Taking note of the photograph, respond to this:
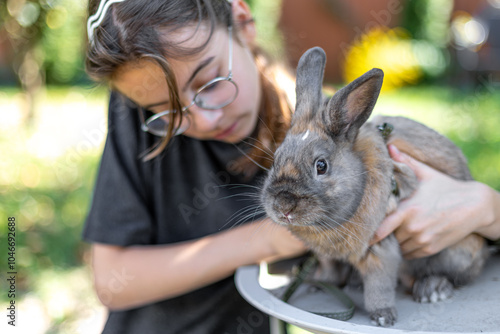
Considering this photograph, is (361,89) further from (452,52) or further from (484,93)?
(452,52)

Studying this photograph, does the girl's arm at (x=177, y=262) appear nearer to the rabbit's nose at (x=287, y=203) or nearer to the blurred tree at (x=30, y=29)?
the rabbit's nose at (x=287, y=203)

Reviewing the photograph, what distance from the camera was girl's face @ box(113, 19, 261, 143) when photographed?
1.66m

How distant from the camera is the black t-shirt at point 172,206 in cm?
194

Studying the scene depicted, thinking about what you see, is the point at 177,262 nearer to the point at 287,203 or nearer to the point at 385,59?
the point at 287,203

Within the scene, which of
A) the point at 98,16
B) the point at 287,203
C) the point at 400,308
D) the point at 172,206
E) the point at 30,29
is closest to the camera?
the point at 287,203

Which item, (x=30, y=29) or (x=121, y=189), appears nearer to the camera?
(x=121, y=189)

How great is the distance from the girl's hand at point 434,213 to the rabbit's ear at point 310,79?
0.95 feet

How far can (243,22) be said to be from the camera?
1954 millimetres

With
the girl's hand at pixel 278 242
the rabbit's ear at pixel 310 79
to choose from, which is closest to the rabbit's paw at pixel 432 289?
the girl's hand at pixel 278 242

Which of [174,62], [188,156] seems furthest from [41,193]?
[174,62]

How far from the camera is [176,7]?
65.2 inches

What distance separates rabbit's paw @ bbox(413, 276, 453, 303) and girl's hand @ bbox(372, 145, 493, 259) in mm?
95

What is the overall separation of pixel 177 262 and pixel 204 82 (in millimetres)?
666

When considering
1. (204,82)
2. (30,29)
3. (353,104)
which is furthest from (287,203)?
(30,29)
